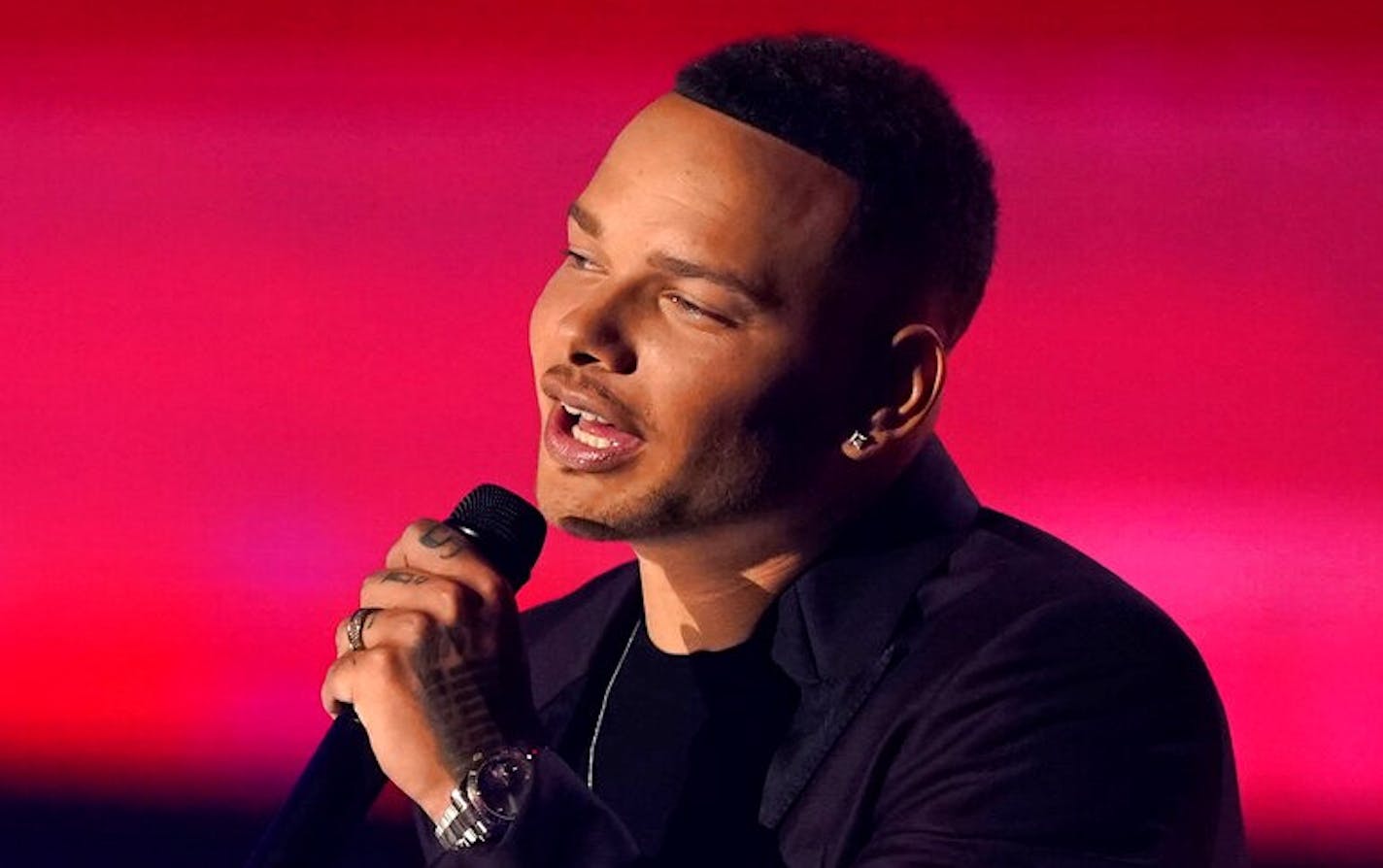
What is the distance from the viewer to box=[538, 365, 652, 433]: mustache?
1408mm

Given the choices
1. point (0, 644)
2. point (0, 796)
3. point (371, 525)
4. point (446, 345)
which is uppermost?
point (446, 345)

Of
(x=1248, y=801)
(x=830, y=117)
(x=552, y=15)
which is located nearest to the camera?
(x=830, y=117)

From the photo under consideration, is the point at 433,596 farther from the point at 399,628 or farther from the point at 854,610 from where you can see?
the point at 854,610

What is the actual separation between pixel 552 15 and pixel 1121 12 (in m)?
0.54

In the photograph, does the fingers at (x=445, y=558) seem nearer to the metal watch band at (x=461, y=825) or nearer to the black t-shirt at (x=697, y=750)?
the metal watch band at (x=461, y=825)

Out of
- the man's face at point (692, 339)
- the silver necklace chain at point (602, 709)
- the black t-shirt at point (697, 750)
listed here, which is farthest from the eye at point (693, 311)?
the silver necklace chain at point (602, 709)

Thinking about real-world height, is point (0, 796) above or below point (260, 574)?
below

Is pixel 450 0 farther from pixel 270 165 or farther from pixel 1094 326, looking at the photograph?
pixel 1094 326

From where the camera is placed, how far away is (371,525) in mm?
2135

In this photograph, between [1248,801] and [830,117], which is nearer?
[830,117]

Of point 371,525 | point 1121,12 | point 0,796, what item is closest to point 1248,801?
point 1121,12

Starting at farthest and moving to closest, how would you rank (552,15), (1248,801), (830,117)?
(552,15), (1248,801), (830,117)

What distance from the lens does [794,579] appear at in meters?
1.54

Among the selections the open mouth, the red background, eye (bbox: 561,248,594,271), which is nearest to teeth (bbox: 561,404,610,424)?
the open mouth
